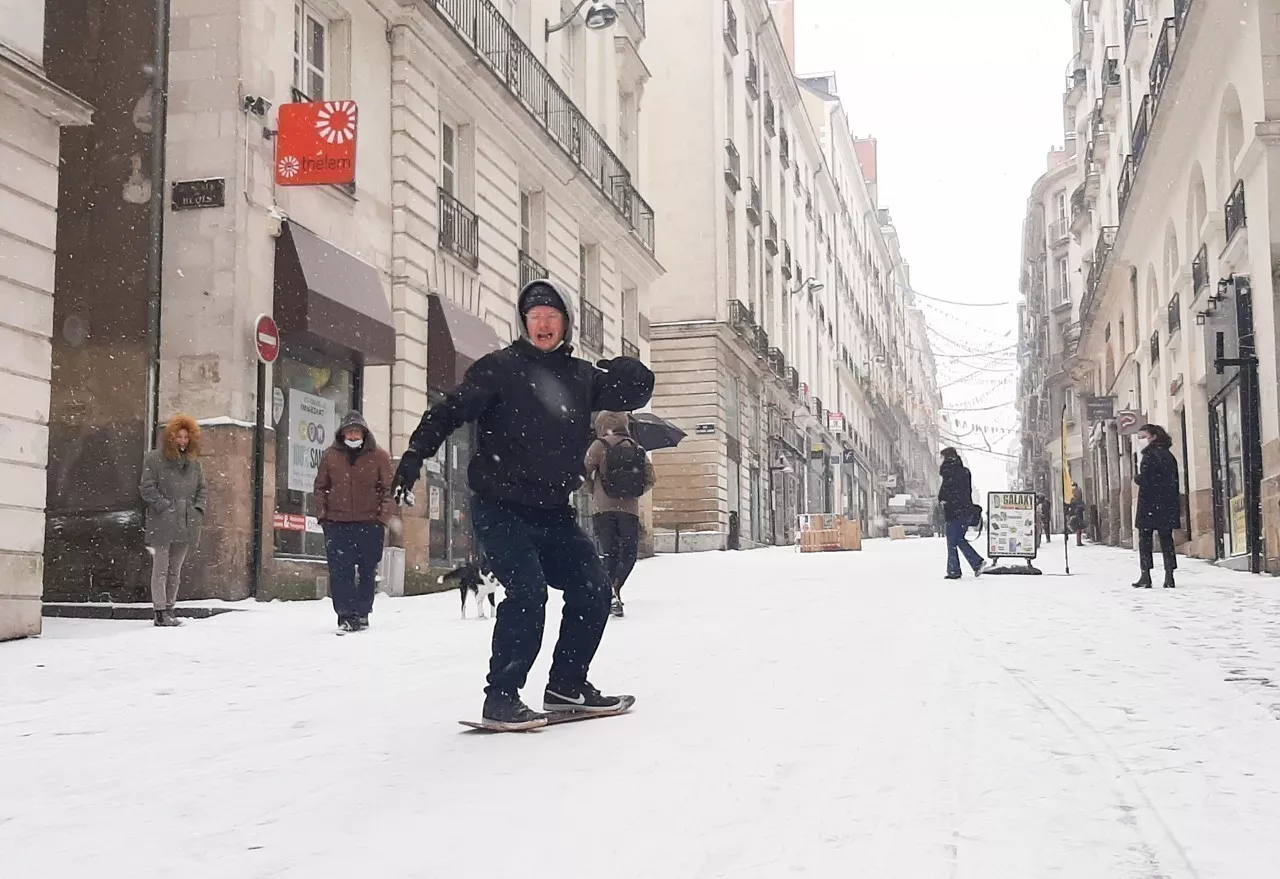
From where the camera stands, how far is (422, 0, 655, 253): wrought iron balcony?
59.2 feet

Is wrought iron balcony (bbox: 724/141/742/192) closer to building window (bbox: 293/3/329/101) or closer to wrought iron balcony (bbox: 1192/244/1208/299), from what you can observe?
wrought iron balcony (bbox: 1192/244/1208/299)

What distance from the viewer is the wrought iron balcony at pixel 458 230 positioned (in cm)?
1720

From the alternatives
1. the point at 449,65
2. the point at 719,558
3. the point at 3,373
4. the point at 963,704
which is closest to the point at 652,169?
the point at 719,558

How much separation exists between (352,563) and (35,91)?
4.23 metres

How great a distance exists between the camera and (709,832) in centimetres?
348

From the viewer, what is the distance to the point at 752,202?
39219mm

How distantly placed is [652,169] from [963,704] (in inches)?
1200

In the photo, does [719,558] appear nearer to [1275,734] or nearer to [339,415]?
[339,415]

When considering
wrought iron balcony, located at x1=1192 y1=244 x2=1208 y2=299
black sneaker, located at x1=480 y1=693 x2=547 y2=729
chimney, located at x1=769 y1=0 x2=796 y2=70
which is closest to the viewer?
black sneaker, located at x1=480 y1=693 x2=547 y2=729

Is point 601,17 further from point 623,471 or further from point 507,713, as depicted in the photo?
point 507,713

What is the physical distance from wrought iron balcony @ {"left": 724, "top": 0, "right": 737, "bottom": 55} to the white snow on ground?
29.5 meters

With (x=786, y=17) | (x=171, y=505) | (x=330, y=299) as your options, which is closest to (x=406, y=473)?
(x=171, y=505)

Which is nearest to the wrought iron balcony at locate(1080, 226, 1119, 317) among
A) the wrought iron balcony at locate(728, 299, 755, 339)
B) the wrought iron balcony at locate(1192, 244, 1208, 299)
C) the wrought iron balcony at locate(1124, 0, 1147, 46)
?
the wrought iron balcony at locate(1124, 0, 1147, 46)

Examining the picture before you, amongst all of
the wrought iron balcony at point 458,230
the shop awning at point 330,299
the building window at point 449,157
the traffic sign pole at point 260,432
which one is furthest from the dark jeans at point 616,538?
the building window at point 449,157
